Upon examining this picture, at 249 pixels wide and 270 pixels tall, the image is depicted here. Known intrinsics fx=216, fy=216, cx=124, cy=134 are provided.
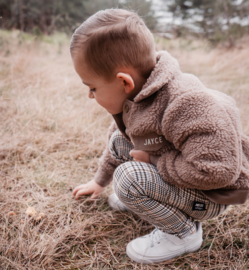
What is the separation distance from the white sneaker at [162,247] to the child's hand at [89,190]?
0.38 meters

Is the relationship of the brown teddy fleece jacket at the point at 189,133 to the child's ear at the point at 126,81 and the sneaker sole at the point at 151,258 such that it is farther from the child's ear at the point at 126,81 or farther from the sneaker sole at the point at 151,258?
the sneaker sole at the point at 151,258

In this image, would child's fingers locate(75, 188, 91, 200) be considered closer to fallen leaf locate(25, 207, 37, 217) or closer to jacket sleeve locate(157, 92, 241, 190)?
fallen leaf locate(25, 207, 37, 217)

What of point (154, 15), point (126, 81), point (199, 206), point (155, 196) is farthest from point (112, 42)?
point (154, 15)

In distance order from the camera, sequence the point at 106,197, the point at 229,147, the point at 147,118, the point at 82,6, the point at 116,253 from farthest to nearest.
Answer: the point at 82,6
the point at 106,197
the point at 116,253
the point at 147,118
the point at 229,147

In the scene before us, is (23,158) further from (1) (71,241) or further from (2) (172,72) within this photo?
(2) (172,72)

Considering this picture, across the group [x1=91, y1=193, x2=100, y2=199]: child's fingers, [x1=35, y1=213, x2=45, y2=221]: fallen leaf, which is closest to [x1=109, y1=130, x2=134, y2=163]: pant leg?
[x1=91, y1=193, x2=100, y2=199]: child's fingers

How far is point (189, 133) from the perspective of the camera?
76 cm

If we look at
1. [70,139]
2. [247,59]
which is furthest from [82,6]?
[70,139]

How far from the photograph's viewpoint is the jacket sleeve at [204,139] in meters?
0.73

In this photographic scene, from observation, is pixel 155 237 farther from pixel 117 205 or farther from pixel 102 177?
pixel 102 177

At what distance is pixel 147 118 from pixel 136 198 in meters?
0.35

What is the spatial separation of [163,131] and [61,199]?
84 centimetres

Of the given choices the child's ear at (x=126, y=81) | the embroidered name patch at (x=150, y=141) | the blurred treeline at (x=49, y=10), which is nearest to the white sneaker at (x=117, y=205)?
the embroidered name patch at (x=150, y=141)

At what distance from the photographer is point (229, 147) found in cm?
73
